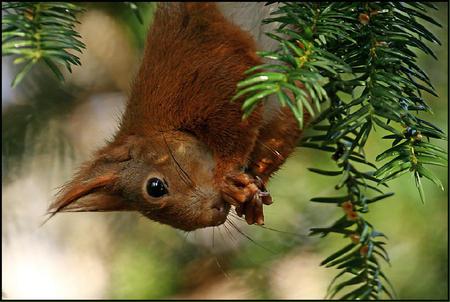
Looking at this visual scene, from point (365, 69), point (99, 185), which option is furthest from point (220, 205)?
point (365, 69)

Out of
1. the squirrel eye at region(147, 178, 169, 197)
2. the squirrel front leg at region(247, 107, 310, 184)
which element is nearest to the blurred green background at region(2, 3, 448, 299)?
the squirrel front leg at region(247, 107, 310, 184)

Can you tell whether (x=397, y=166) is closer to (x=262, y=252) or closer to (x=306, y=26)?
(x=306, y=26)

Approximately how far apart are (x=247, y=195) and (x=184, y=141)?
20cm

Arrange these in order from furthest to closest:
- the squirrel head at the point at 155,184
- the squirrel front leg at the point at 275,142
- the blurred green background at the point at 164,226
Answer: the blurred green background at the point at 164,226 → the squirrel front leg at the point at 275,142 → the squirrel head at the point at 155,184

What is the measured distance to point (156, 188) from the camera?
150 centimetres

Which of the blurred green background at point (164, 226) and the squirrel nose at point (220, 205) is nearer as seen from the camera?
the squirrel nose at point (220, 205)

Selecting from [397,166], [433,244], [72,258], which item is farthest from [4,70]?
[397,166]

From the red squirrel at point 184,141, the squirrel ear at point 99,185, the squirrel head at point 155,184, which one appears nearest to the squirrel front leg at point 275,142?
the red squirrel at point 184,141

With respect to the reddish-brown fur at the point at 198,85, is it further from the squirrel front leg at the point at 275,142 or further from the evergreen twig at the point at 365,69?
the evergreen twig at the point at 365,69

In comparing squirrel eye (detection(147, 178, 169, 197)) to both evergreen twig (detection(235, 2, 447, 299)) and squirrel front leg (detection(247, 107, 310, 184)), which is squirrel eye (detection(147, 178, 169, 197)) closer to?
squirrel front leg (detection(247, 107, 310, 184))

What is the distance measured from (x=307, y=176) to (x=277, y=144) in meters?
0.50

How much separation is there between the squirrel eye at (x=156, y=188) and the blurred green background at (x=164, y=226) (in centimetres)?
48

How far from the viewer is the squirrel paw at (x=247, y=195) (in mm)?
1379

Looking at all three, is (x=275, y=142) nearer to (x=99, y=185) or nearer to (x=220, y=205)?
(x=220, y=205)
